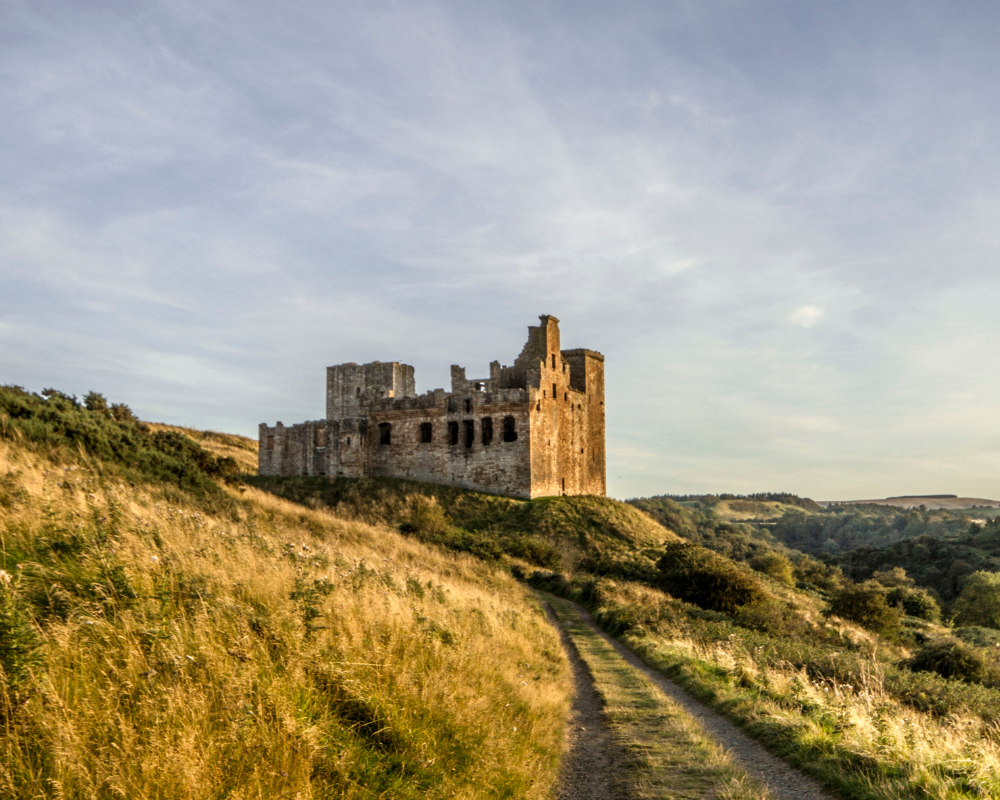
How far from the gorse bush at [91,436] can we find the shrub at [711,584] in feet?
65.0

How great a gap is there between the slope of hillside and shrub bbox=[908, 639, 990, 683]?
15775 millimetres

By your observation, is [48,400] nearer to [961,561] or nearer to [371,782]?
[371,782]

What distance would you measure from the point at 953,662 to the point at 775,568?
2739cm

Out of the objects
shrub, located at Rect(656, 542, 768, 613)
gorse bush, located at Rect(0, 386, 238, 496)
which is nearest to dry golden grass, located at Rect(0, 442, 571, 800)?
gorse bush, located at Rect(0, 386, 238, 496)

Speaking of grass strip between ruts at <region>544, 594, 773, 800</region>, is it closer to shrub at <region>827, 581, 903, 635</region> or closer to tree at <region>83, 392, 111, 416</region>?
tree at <region>83, 392, 111, 416</region>

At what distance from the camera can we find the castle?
46.5 m

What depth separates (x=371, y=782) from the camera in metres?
5.61

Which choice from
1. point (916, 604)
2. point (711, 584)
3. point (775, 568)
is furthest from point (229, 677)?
point (916, 604)

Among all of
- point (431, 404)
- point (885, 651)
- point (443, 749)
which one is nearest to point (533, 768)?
point (443, 749)

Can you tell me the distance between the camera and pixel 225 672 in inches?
214

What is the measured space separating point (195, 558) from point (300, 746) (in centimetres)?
331

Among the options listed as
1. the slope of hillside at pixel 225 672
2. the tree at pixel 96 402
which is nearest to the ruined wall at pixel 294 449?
the tree at pixel 96 402

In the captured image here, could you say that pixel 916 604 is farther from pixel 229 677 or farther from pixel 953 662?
pixel 229 677

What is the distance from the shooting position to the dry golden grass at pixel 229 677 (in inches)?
171
